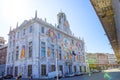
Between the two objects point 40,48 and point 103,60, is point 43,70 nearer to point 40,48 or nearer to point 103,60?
point 40,48

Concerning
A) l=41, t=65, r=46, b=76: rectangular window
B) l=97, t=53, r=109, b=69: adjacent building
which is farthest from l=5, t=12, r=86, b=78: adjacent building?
l=97, t=53, r=109, b=69: adjacent building

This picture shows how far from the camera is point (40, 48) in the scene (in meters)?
35.8

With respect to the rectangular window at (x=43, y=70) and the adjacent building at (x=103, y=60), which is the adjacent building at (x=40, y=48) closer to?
the rectangular window at (x=43, y=70)

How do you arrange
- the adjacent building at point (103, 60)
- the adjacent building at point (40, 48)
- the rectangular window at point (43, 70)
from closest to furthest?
the rectangular window at point (43, 70), the adjacent building at point (40, 48), the adjacent building at point (103, 60)

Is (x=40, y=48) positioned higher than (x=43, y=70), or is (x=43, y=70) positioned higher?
(x=40, y=48)

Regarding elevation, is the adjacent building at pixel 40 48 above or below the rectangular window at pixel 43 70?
above

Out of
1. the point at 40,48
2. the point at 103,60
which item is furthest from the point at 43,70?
the point at 103,60

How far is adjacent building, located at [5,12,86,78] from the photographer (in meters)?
35.1

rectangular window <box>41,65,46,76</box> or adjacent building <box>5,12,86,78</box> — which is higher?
adjacent building <box>5,12,86,78</box>

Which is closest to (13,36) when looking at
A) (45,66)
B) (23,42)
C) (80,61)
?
(23,42)

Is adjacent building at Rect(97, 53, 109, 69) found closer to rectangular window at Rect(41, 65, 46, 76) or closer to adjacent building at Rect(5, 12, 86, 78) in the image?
adjacent building at Rect(5, 12, 86, 78)

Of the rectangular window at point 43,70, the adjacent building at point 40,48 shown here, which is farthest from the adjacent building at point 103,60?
the rectangular window at point 43,70

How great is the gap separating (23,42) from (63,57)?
13.5 m

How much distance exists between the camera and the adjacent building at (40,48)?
35.1 meters
